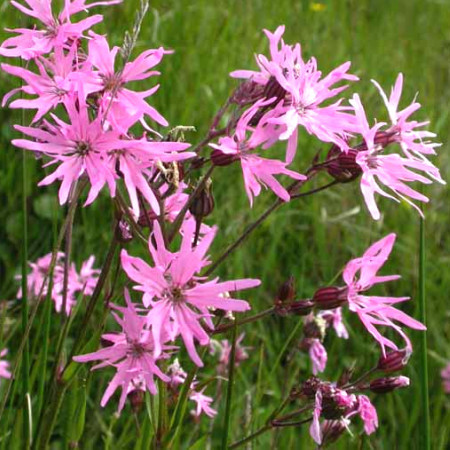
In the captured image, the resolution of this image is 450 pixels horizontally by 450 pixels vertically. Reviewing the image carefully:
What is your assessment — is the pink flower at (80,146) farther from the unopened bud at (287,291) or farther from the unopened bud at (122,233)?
the unopened bud at (287,291)

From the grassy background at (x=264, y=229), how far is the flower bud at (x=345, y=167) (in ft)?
1.49

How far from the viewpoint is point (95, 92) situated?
103 cm

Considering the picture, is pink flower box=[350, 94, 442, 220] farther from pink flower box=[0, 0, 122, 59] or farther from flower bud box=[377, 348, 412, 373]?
pink flower box=[0, 0, 122, 59]

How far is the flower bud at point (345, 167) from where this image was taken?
1.09 metres

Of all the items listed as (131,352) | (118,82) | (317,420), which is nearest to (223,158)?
(118,82)

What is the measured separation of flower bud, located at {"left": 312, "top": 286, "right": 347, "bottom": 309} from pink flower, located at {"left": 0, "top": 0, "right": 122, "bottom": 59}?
1.59 ft

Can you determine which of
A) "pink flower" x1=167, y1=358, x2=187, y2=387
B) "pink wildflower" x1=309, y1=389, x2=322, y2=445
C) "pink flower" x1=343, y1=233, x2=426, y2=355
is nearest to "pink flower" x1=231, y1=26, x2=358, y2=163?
"pink flower" x1=343, y1=233, x2=426, y2=355

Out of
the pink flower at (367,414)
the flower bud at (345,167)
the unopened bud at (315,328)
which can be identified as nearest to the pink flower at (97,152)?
the flower bud at (345,167)

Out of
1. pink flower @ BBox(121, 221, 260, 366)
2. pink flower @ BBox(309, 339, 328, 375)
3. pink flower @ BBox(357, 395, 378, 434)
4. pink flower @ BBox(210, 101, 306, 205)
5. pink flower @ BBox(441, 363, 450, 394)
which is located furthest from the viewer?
pink flower @ BBox(441, 363, 450, 394)

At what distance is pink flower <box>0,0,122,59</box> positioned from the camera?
1.06 metres

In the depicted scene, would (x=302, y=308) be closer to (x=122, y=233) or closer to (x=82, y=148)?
(x=122, y=233)

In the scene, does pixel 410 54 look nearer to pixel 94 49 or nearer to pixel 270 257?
pixel 270 257

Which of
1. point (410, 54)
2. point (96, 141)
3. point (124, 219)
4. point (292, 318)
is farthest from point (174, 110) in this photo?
point (410, 54)

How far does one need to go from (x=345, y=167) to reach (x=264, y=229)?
1101mm
